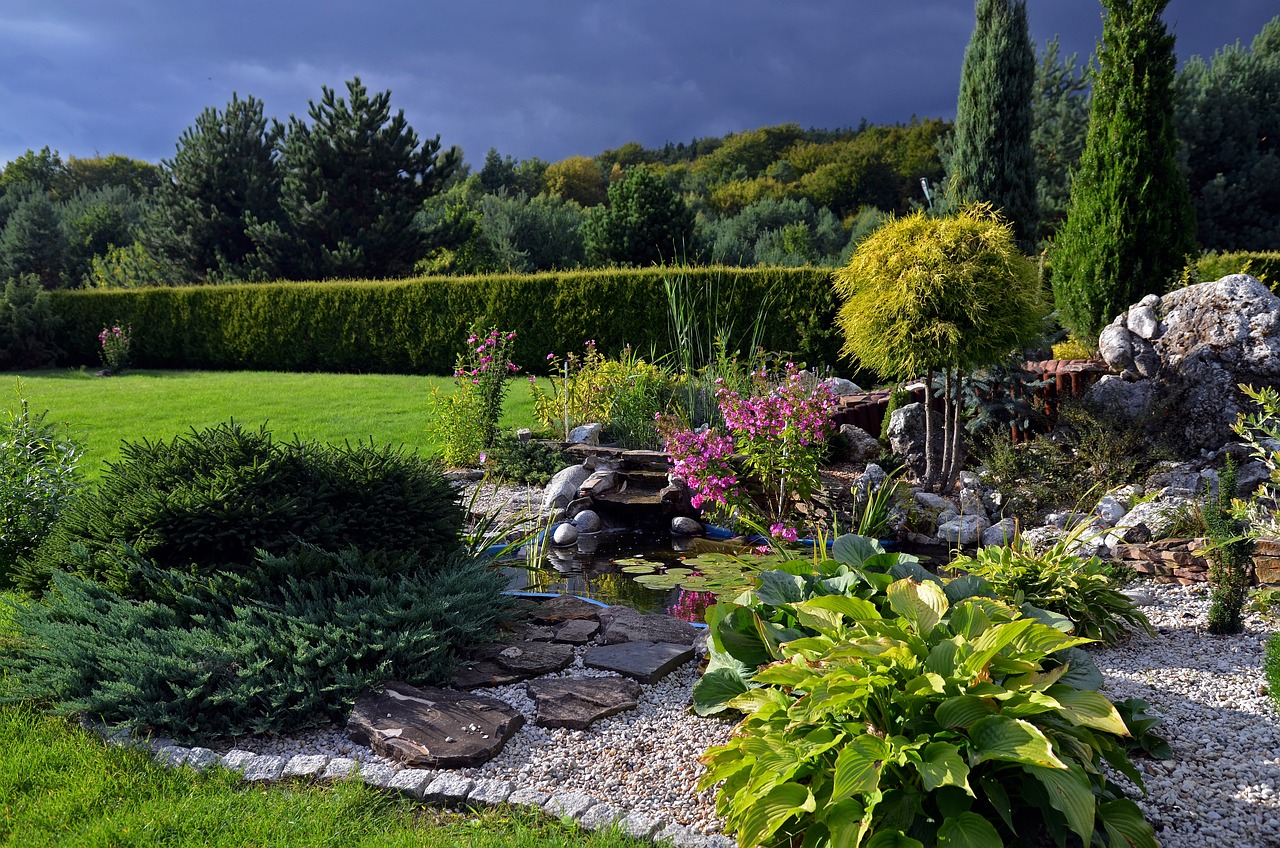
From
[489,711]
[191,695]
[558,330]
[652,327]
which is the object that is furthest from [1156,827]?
[558,330]

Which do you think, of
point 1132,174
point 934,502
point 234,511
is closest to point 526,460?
point 934,502

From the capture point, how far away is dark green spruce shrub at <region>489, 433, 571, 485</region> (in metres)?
7.47

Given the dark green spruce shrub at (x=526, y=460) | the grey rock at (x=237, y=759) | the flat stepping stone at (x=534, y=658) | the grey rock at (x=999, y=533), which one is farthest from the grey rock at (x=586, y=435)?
the grey rock at (x=237, y=759)

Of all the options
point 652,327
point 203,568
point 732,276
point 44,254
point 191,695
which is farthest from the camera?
point 44,254

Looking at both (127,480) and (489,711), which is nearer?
(489,711)

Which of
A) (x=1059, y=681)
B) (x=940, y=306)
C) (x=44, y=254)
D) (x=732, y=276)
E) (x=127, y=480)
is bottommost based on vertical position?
(x=1059, y=681)

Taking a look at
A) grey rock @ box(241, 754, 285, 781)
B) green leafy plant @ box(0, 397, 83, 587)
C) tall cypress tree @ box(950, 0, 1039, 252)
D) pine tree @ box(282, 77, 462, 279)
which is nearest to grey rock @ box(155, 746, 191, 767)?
grey rock @ box(241, 754, 285, 781)

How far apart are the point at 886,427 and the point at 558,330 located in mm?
7796

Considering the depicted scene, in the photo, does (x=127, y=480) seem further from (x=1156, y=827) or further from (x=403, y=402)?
(x=403, y=402)

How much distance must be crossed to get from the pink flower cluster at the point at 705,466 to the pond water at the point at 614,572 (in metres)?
0.46

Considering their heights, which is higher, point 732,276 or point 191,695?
point 732,276

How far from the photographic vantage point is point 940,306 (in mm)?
5977

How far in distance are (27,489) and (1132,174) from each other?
9.45 meters

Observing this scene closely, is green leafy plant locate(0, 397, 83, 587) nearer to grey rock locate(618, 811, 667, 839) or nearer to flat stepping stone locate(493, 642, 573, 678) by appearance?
flat stepping stone locate(493, 642, 573, 678)
